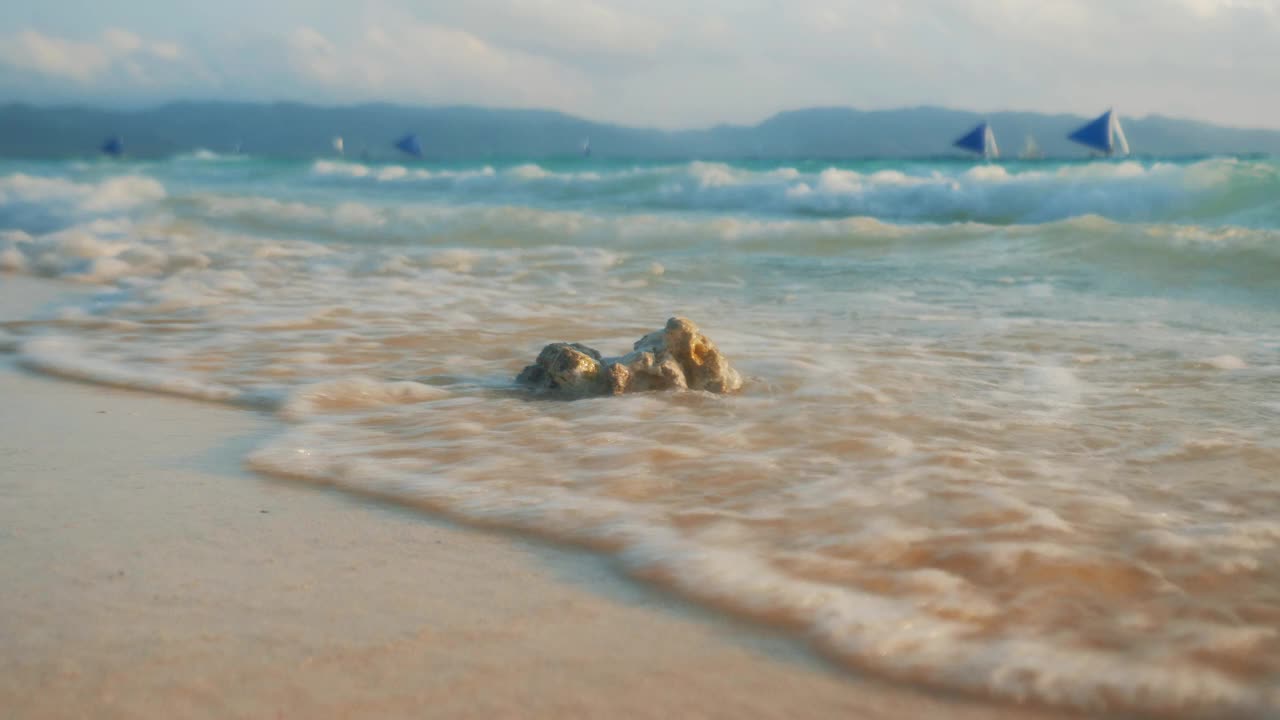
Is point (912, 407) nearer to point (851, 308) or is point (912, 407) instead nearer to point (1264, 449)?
point (1264, 449)

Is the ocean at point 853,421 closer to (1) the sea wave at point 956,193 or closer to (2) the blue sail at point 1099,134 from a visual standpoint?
(1) the sea wave at point 956,193

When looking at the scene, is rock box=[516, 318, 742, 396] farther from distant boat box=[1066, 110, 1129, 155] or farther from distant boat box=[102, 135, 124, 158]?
distant boat box=[102, 135, 124, 158]

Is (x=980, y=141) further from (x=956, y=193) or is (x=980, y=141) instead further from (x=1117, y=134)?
(x=956, y=193)

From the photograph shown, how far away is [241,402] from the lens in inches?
133

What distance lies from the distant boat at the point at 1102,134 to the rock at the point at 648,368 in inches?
1577

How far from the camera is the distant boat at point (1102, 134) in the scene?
39469 millimetres

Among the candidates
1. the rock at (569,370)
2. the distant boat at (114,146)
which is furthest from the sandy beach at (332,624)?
the distant boat at (114,146)

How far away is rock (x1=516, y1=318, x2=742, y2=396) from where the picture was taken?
339 centimetres

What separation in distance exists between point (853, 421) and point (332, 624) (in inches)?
68.6

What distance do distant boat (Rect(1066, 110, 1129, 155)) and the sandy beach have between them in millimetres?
41599

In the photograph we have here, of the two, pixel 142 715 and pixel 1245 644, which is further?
pixel 1245 644

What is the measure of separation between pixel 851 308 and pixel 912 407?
249 centimetres

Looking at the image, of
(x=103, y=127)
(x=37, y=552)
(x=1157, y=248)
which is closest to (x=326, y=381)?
(x=37, y=552)

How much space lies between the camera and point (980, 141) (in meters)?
44.5
